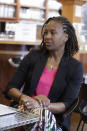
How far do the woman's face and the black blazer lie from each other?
0.43ft

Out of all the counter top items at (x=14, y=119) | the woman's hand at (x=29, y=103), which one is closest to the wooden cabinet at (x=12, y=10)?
the woman's hand at (x=29, y=103)

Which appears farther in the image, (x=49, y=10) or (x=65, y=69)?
(x=49, y=10)

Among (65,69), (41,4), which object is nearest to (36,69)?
(65,69)

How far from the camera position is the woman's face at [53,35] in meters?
2.08

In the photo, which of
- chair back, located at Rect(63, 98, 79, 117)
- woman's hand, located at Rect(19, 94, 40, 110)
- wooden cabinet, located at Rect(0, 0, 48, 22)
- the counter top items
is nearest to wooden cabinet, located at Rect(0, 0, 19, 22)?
wooden cabinet, located at Rect(0, 0, 48, 22)

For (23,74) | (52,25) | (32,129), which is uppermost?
(52,25)

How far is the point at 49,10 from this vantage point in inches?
345

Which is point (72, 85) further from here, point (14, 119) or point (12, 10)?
point (12, 10)

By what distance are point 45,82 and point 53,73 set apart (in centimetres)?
9

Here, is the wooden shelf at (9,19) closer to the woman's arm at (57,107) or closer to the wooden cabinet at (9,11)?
the wooden cabinet at (9,11)

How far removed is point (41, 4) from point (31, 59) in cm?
666

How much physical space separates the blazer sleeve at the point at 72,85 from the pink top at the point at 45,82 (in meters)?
0.11

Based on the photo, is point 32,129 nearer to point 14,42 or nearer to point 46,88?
point 46,88

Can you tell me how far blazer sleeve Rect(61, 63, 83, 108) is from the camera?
206 cm
